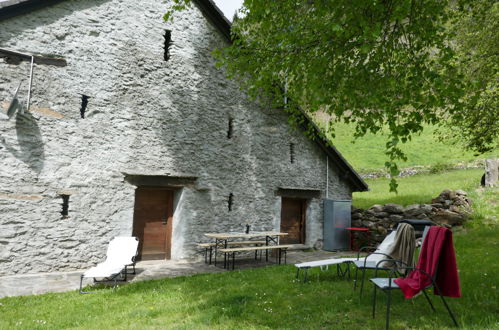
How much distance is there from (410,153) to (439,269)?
23.5m

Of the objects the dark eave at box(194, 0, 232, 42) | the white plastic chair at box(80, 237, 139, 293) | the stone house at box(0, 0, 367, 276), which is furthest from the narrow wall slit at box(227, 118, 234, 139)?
the white plastic chair at box(80, 237, 139, 293)

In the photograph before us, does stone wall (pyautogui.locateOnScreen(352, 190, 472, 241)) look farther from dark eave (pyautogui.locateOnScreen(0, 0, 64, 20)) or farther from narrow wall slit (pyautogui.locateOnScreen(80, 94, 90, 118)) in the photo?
dark eave (pyautogui.locateOnScreen(0, 0, 64, 20))

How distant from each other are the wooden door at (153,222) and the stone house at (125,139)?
3cm

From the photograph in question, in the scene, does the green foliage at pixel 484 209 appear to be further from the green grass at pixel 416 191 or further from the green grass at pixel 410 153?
the green grass at pixel 410 153

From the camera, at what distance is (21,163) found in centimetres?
661

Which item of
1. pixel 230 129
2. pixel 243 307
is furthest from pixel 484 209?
pixel 243 307

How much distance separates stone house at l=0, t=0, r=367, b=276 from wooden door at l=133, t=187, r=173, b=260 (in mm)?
26

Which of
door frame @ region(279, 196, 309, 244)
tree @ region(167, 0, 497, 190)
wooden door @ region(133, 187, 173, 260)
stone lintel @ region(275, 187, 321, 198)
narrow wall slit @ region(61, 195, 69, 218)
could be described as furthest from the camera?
door frame @ region(279, 196, 309, 244)

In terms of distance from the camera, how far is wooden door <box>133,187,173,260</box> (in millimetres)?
8289

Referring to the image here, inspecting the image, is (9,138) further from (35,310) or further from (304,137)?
(304,137)

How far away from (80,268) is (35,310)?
8.39 ft

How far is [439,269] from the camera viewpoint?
3883mm

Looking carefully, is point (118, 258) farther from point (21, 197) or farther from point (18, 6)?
point (18, 6)

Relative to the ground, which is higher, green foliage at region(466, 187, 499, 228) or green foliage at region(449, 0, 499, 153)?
green foliage at region(449, 0, 499, 153)
